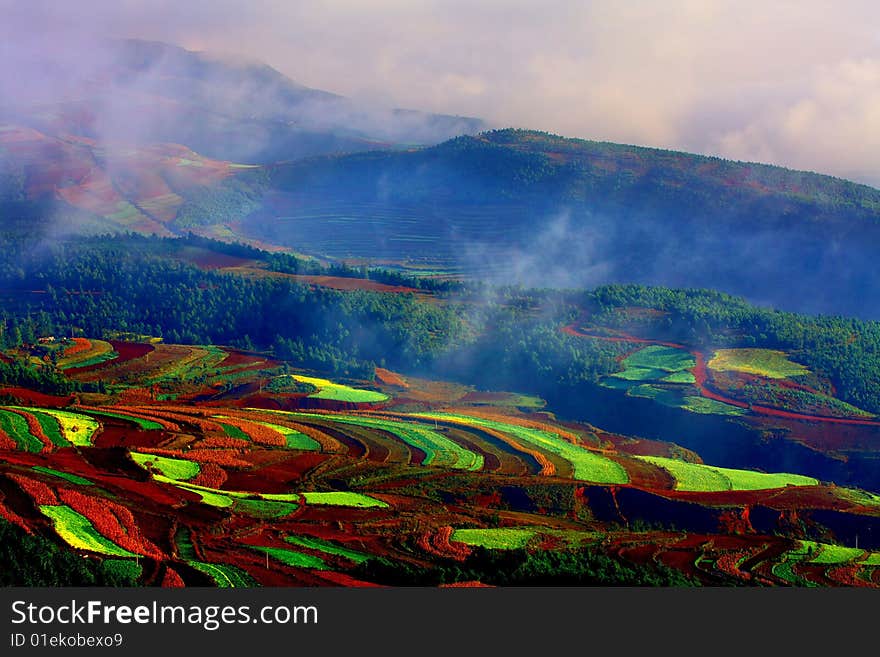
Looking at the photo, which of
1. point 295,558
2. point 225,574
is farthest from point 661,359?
point 225,574

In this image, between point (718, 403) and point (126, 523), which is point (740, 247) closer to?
point (718, 403)

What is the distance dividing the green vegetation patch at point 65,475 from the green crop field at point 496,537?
1235cm

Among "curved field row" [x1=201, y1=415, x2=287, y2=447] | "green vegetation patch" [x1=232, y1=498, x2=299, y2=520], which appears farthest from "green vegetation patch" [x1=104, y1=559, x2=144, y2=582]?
"curved field row" [x1=201, y1=415, x2=287, y2=447]

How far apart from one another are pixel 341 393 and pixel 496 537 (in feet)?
78.6

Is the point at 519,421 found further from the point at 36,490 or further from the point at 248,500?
the point at 36,490

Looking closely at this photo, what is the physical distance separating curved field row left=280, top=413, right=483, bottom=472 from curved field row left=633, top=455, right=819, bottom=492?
26.8 ft

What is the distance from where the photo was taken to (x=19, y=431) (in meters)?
39.9

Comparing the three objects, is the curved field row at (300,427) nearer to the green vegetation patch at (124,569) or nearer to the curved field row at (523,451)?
the curved field row at (523,451)

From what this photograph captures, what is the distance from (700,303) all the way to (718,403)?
17867 millimetres

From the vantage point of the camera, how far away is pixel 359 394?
55656mm

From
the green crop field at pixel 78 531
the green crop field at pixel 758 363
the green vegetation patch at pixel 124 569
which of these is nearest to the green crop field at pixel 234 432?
the green crop field at pixel 78 531

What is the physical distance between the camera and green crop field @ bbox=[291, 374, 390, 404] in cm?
5419

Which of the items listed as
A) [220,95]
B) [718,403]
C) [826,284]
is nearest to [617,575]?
[718,403]

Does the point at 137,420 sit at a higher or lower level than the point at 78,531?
lower
